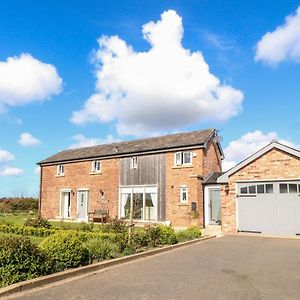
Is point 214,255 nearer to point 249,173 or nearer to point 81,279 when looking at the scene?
point 81,279

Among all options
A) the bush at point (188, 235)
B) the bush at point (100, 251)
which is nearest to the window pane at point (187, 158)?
the bush at point (188, 235)

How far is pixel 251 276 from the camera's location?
891 cm

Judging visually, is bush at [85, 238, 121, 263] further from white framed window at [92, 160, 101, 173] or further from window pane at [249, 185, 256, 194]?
white framed window at [92, 160, 101, 173]

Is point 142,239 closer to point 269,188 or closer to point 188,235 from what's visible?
point 188,235

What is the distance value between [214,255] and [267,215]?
729cm

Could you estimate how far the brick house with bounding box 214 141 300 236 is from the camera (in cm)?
1786

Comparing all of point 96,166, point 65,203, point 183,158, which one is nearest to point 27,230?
point 183,158

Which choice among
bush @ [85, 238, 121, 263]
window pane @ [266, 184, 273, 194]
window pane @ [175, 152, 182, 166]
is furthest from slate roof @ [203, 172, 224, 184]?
bush @ [85, 238, 121, 263]

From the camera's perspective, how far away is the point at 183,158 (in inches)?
1002

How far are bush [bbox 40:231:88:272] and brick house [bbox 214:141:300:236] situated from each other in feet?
39.0

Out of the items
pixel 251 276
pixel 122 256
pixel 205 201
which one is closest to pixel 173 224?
pixel 205 201

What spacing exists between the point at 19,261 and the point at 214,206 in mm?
18229

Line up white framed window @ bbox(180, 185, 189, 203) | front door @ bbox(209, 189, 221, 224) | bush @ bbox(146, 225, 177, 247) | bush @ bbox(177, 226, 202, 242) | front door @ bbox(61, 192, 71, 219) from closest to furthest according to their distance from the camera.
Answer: bush @ bbox(146, 225, 177, 247) → bush @ bbox(177, 226, 202, 242) → front door @ bbox(209, 189, 221, 224) → white framed window @ bbox(180, 185, 189, 203) → front door @ bbox(61, 192, 71, 219)

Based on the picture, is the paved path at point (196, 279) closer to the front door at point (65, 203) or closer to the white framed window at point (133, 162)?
the white framed window at point (133, 162)
